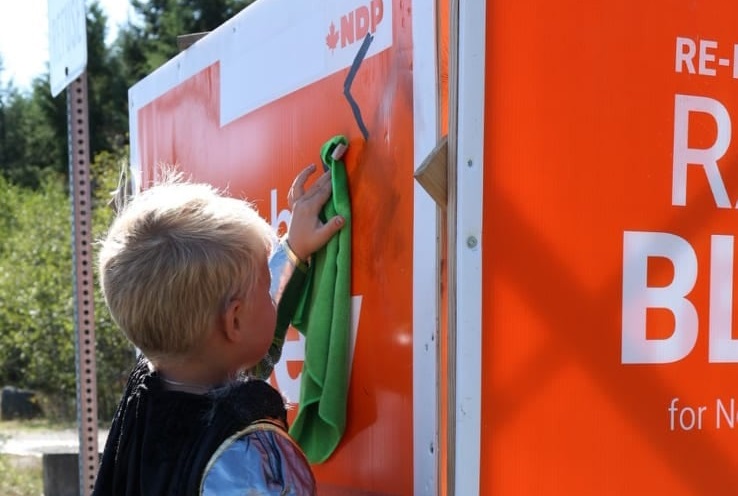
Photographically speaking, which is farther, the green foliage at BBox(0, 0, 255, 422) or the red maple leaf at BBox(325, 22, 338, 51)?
the green foliage at BBox(0, 0, 255, 422)

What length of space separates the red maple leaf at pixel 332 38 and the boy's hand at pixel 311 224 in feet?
0.79

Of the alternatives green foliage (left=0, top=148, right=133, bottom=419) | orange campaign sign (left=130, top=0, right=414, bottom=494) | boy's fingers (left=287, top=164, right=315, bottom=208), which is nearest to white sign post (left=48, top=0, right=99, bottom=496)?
orange campaign sign (left=130, top=0, right=414, bottom=494)

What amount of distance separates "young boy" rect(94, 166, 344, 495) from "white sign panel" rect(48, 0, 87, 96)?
1.10 metres

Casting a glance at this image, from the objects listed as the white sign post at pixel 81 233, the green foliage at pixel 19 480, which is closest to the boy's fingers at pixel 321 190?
the white sign post at pixel 81 233

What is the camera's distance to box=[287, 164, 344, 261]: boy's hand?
1848 millimetres

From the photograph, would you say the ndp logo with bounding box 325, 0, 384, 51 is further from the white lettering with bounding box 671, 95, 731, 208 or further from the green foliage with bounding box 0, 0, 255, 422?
the green foliage with bounding box 0, 0, 255, 422

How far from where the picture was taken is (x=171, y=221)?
151 centimetres

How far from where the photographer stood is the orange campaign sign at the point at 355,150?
1668 mm

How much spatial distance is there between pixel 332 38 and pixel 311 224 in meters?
0.35

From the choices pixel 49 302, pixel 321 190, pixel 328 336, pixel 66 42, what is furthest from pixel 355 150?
pixel 49 302

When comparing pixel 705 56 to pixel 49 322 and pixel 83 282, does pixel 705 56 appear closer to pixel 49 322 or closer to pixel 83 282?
pixel 83 282

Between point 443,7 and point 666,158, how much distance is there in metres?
0.41

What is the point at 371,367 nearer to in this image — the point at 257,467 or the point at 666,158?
the point at 257,467

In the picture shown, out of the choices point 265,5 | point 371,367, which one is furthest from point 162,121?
point 371,367
